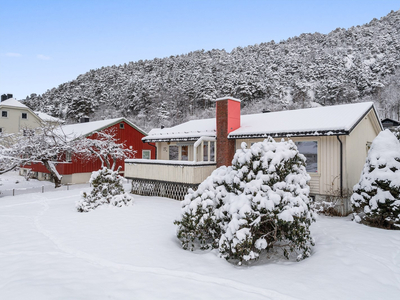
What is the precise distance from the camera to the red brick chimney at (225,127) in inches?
527

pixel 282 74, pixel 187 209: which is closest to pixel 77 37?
pixel 187 209

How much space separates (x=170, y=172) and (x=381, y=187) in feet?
29.6

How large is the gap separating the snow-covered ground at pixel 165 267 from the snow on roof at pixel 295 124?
13.2 feet

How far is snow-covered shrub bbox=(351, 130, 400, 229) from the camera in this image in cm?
769

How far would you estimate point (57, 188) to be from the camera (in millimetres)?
19688

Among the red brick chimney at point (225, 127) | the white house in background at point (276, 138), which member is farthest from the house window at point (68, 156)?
the red brick chimney at point (225, 127)

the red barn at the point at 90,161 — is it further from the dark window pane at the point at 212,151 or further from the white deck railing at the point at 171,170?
the dark window pane at the point at 212,151

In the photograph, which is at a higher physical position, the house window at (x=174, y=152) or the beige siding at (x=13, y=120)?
the beige siding at (x=13, y=120)

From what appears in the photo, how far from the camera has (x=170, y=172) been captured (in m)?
13.2

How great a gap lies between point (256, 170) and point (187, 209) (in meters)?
2.16

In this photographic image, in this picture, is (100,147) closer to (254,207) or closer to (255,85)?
(254,207)

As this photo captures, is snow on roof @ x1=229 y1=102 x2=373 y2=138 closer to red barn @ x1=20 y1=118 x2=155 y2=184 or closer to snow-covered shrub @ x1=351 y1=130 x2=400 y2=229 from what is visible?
snow-covered shrub @ x1=351 y1=130 x2=400 y2=229

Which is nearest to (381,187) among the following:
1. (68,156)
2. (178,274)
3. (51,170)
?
(178,274)

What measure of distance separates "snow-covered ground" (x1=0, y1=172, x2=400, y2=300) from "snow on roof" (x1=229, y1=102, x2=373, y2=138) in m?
3.91
